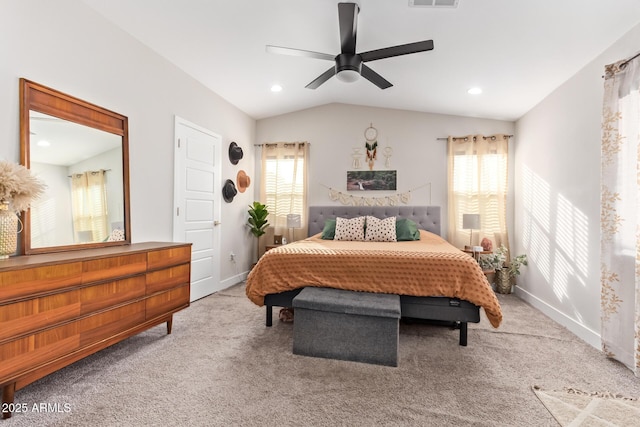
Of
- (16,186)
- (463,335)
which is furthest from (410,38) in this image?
(16,186)

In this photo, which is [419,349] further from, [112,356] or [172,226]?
[172,226]

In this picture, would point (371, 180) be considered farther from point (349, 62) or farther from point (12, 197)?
point (12, 197)

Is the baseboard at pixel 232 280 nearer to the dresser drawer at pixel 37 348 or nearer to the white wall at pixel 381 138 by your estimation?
the white wall at pixel 381 138

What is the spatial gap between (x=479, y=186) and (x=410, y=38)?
2.62 metres

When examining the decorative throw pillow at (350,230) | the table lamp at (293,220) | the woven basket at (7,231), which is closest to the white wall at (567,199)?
the decorative throw pillow at (350,230)

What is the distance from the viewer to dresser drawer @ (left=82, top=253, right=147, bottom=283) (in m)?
1.95

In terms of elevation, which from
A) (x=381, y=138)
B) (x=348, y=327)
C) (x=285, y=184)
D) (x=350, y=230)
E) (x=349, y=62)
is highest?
(x=349, y=62)

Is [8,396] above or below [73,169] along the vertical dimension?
below

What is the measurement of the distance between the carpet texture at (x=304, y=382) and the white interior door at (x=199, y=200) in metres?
1.27

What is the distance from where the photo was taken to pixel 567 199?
3146 millimetres

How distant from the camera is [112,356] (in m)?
2.32

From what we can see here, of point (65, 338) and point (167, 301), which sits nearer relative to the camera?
point (65, 338)

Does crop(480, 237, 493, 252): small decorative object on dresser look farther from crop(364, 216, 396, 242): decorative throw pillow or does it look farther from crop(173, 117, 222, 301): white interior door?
crop(173, 117, 222, 301): white interior door

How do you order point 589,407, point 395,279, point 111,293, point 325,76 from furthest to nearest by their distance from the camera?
point 325,76
point 395,279
point 111,293
point 589,407
